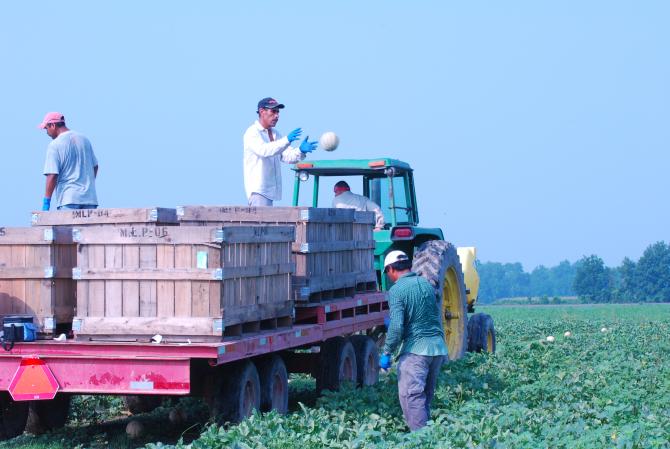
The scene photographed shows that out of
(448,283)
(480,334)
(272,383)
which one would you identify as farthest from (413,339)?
(480,334)

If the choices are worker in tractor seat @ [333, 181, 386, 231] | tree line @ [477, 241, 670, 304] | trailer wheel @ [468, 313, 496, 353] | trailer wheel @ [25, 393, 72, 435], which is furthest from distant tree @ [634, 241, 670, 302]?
trailer wheel @ [25, 393, 72, 435]

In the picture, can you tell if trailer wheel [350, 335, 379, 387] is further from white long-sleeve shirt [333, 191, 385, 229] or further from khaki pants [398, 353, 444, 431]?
khaki pants [398, 353, 444, 431]

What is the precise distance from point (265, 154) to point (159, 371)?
347cm

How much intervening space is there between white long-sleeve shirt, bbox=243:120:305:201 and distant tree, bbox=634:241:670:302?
4194 inches

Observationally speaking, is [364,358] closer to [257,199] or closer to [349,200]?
[349,200]

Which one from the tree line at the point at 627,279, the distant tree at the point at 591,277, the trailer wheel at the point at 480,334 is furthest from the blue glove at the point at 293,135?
the distant tree at the point at 591,277

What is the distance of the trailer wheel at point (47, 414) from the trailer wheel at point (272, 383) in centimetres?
200

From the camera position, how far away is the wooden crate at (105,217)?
10508 millimetres

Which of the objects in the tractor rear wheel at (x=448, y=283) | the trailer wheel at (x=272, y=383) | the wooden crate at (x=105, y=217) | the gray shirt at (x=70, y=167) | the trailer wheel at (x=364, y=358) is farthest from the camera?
the tractor rear wheel at (x=448, y=283)

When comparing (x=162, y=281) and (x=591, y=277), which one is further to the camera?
(x=591, y=277)

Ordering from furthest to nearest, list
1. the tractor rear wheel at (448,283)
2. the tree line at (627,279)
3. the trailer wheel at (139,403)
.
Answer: the tree line at (627,279) < the tractor rear wheel at (448,283) < the trailer wheel at (139,403)

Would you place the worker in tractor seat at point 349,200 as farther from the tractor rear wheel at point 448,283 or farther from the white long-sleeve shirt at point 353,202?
the tractor rear wheel at point 448,283

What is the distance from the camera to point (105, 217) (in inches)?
422

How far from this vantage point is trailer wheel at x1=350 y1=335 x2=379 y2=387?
44.7 feet
